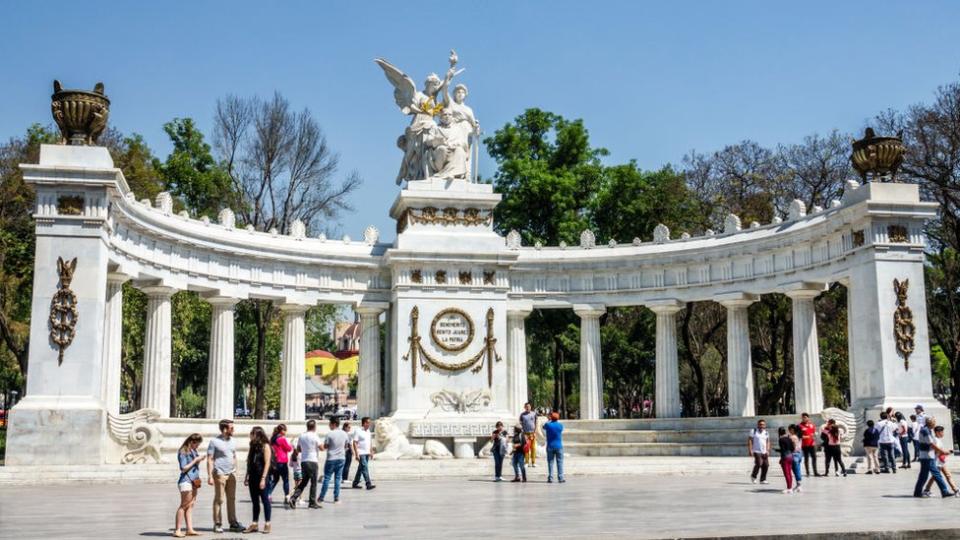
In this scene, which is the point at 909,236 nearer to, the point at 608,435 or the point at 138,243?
the point at 608,435

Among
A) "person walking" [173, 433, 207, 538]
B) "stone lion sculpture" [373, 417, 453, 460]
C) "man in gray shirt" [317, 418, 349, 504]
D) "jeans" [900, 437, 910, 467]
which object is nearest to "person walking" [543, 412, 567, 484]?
"man in gray shirt" [317, 418, 349, 504]

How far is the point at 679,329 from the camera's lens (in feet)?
209

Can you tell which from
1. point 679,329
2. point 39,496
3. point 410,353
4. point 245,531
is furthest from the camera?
point 679,329

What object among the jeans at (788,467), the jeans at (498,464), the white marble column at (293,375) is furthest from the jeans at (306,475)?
the white marble column at (293,375)

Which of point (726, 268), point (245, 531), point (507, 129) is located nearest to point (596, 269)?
point (726, 268)

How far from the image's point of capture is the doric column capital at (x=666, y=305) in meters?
47.9

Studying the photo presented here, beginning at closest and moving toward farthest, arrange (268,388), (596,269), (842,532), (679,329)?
(842,532) → (596,269) → (679,329) → (268,388)

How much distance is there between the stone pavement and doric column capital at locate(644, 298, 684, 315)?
1856cm

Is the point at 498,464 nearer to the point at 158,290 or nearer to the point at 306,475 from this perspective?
the point at 306,475

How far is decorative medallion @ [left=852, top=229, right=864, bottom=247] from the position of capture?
3872 cm

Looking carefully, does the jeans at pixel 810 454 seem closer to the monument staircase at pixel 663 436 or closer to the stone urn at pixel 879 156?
the monument staircase at pixel 663 436

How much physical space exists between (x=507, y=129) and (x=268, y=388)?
27.3 m

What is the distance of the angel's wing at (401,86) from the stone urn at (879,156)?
1933 centimetres

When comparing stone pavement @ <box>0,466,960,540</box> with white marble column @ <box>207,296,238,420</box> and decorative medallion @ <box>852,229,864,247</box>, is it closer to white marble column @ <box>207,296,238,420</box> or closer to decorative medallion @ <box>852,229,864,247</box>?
decorative medallion @ <box>852,229,864,247</box>
